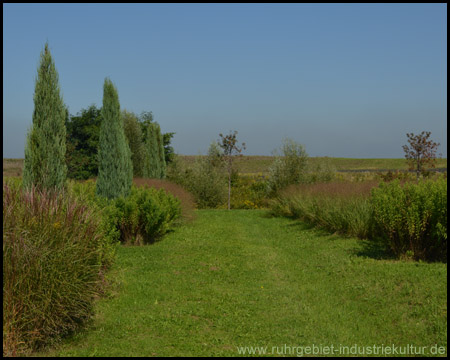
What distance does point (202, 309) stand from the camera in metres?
6.36

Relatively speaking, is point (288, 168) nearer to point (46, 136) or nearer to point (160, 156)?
point (160, 156)

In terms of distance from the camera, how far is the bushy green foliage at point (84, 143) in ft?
92.4

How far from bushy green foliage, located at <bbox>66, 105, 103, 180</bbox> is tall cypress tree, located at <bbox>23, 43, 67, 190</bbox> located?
1777cm

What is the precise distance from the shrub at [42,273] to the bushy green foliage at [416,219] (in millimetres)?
6063

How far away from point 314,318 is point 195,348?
1.87m

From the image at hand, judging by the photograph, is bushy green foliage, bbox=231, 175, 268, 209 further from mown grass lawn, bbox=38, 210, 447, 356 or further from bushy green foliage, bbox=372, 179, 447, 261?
bushy green foliage, bbox=372, 179, 447, 261

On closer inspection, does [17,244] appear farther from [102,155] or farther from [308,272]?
[102,155]

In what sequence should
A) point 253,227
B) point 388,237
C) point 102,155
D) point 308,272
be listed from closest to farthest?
point 308,272
point 388,237
point 102,155
point 253,227

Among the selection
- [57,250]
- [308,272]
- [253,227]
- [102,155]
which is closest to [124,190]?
[102,155]

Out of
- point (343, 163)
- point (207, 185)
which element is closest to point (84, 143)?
point (207, 185)

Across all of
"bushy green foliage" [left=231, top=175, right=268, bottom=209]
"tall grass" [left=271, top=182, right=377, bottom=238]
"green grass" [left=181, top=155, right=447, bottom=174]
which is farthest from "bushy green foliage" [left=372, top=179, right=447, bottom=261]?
"green grass" [left=181, top=155, right=447, bottom=174]

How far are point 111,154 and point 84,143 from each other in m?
18.5

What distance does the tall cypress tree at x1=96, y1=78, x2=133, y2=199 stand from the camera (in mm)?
12594

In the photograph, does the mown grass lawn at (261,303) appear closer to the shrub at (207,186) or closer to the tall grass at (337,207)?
the tall grass at (337,207)
